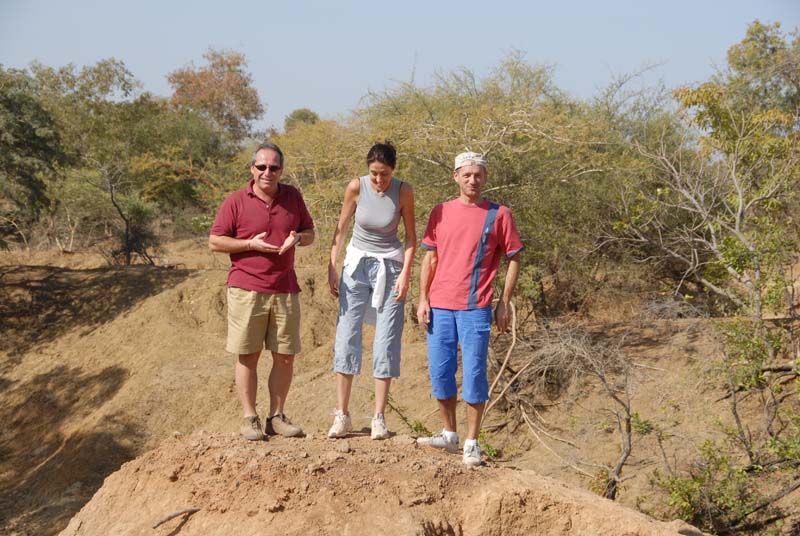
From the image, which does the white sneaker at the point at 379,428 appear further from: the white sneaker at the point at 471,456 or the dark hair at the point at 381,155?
the dark hair at the point at 381,155

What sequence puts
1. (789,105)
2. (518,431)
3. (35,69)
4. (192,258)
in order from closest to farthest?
1. (518,431)
2. (789,105)
3. (192,258)
4. (35,69)

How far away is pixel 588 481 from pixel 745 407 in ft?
7.18

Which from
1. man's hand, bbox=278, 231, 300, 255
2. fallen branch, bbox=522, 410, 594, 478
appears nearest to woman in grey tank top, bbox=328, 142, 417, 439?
man's hand, bbox=278, 231, 300, 255

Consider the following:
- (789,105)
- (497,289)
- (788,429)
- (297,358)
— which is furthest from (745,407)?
(789,105)

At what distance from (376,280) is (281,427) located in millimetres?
1024

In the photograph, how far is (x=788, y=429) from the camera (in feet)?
24.5

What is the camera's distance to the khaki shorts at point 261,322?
4.36 meters

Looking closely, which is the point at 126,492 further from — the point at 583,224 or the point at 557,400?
the point at 583,224

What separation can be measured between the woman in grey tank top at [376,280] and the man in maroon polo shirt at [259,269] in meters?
0.28

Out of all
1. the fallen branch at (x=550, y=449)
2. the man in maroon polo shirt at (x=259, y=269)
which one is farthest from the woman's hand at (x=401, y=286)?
the fallen branch at (x=550, y=449)

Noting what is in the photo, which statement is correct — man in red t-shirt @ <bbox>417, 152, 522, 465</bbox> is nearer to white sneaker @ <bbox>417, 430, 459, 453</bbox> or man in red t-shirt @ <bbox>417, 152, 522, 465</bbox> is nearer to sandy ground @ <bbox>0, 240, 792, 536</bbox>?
white sneaker @ <bbox>417, 430, 459, 453</bbox>

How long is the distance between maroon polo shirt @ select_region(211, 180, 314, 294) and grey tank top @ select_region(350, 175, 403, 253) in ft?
1.29

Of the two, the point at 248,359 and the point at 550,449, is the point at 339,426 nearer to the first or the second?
the point at 248,359

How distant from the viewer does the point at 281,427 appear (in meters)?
4.53
